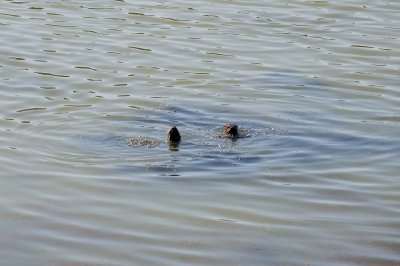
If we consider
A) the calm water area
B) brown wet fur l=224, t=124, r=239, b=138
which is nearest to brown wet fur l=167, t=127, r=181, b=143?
the calm water area

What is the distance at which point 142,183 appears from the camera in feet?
32.1

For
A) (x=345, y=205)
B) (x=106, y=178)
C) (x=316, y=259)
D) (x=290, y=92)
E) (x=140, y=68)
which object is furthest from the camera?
(x=140, y=68)

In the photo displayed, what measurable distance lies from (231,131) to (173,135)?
576mm

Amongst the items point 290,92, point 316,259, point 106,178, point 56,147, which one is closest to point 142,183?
point 106,178

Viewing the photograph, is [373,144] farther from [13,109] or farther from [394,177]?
[13,109]

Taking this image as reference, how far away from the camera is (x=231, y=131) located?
10758 mm

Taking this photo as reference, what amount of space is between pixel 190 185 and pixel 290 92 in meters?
3.23

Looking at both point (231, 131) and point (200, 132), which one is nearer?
point (231, 131)

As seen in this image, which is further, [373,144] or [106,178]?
[373,144]

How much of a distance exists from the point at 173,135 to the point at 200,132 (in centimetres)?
57

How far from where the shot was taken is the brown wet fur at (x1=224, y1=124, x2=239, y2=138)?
35.3 ft

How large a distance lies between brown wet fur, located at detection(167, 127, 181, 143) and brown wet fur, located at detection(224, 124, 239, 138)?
1.54ft

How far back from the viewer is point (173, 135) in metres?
10.7

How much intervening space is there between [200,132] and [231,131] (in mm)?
514
